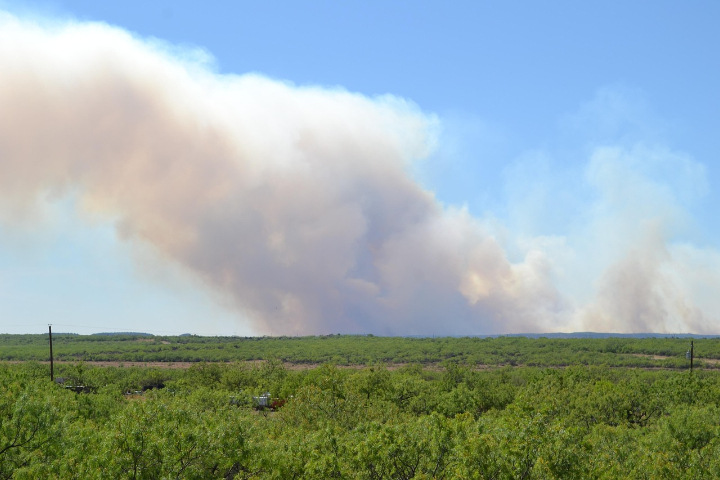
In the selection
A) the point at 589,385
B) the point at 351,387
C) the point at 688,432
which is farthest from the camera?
the point at 589,385

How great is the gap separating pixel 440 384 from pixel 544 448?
72.0 meters

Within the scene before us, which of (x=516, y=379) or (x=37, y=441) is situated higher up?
(x=37, y=441)

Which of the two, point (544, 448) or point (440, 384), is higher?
point (544, 448)

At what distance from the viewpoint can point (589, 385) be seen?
313 feet

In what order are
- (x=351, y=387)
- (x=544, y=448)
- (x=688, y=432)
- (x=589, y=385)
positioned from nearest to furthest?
(x=544, y=448)
(x=688, y=432)
(x=351, y=387)
(x=589, y=385)

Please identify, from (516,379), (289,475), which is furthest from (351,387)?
(516,379)

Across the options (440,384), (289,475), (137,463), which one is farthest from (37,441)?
(440,384)

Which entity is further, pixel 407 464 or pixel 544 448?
pixel 407 464

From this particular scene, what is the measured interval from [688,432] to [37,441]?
5200 cm

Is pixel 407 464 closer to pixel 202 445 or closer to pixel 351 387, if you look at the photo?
pixel 202 445

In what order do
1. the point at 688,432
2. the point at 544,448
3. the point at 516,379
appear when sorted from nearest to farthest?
the point at 544,448 < the point at 688,432 < the point at 516,379

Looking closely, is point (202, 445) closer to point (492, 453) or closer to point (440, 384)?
point (492, 453)

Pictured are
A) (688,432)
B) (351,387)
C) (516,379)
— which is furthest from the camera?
(516,379)

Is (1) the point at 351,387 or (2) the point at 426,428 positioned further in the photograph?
(1) the point at 351,387
